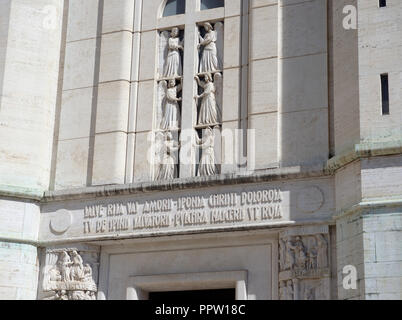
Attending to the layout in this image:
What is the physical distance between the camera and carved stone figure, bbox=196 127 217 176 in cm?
1656

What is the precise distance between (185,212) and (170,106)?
7.03 ft

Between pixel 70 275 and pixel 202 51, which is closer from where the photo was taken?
pixel 70 275

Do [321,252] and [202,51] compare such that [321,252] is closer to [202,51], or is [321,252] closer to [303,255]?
[303,255]

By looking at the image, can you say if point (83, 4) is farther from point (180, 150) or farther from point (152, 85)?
point (180, 150)

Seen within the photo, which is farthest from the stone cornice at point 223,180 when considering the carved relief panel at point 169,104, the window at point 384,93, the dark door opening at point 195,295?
the dark door opening at point 195,295

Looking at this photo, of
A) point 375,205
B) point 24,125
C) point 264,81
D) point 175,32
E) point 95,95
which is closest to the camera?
point 375,205

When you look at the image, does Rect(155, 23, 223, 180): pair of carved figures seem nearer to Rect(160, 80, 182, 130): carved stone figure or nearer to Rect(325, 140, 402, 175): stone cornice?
Rect(160, 80, 182, 130): carved stone figure

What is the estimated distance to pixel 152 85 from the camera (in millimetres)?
17484

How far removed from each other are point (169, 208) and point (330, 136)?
298 centimetres

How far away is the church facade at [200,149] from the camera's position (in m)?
15.0


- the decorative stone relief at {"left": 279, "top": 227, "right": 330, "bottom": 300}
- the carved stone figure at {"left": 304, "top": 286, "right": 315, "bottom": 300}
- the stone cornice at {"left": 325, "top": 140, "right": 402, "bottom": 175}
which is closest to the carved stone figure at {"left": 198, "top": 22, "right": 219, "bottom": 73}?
the stone cornice at {"left": 325, "top": 140, "right": 402, "bottom": 175}

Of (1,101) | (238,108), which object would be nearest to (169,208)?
(238,108)

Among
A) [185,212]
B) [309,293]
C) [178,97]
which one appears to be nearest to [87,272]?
[185,212]

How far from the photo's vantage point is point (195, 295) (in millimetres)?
16625
